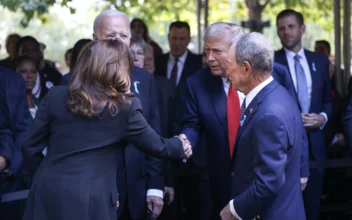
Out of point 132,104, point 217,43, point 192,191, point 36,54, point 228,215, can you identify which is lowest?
point 192,191

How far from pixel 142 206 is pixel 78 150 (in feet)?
4.32

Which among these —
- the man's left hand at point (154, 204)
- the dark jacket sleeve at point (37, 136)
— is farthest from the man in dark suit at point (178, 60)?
the dark jacket sleeve at point (37, 136)

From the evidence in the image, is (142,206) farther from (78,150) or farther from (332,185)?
(332,185)

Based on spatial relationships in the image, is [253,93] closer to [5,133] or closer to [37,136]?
[37,136]

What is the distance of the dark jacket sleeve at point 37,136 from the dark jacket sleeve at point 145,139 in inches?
19.5

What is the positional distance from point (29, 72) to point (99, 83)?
353 cm

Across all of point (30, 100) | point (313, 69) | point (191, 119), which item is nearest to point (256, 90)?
point (191, 119)

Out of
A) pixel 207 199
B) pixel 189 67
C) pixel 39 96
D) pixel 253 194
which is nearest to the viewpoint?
pixel 253 194

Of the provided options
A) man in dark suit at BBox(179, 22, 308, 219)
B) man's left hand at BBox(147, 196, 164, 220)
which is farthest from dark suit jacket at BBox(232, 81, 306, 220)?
man's left hand at BBox(147, 196, 164, 220)

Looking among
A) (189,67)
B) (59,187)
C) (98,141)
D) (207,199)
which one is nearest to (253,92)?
(98,141)

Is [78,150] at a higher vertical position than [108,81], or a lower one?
lower

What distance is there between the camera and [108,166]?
4637 mm

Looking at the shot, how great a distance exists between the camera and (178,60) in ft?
31.5

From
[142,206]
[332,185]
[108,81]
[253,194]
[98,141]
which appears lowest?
[332,185]
